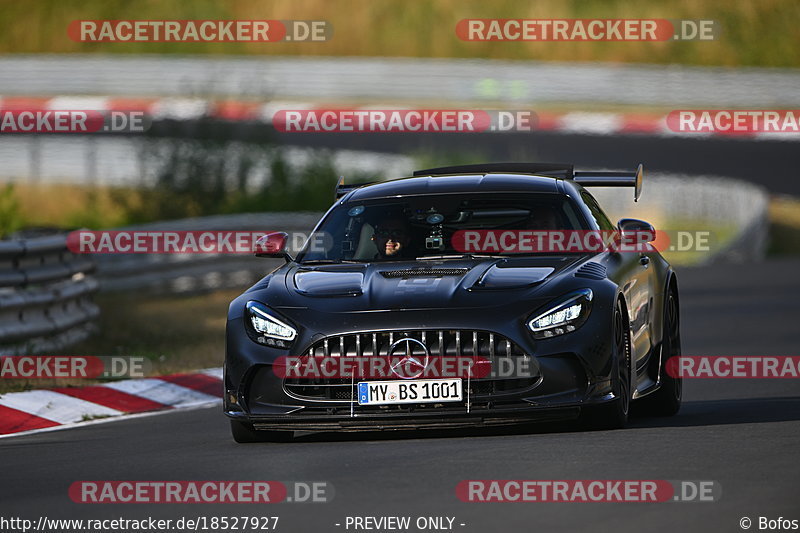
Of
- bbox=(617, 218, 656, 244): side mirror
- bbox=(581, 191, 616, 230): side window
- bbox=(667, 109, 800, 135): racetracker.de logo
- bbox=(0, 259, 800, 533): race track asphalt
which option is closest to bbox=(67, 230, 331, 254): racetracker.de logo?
bbox=(581, 191, 616, 230): side window

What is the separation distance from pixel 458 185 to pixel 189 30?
4231 cm

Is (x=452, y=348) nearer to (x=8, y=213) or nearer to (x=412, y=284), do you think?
(x=412, y=284)

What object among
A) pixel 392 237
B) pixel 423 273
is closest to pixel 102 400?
pixel 392 237

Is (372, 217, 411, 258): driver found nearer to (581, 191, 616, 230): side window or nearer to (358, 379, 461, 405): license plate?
(581, 191, 616, 230): side window

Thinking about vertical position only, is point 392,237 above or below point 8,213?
above

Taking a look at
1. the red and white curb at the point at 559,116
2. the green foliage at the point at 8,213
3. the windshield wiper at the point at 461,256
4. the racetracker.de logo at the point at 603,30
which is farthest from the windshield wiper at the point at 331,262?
the racetracker.de logo at the point at 603,30

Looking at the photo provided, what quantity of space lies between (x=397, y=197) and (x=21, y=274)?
168 inches

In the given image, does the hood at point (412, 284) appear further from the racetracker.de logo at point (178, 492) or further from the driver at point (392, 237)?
the racetracker.de logo at point (178, 492)

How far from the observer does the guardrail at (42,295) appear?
42.4 feet

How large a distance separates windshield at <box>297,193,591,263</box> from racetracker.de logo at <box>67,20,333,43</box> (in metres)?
37.6

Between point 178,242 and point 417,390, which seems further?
point 178,242

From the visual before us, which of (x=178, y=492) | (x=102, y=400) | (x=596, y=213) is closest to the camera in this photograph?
(x=178, y=492)

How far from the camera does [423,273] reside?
9008 millimetres

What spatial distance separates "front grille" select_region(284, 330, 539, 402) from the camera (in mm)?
8398
